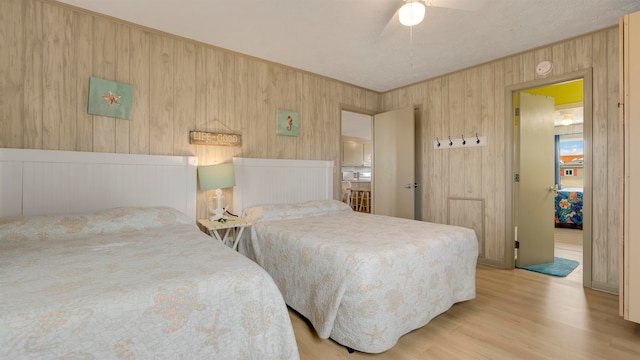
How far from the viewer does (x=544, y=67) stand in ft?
9.91

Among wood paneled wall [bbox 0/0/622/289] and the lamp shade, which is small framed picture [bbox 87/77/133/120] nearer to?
wood paneled wall [bbox 0/0/622/289]

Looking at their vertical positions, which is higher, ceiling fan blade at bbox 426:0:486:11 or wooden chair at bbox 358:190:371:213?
ceiling fan blade at bbox 426:0:486:11

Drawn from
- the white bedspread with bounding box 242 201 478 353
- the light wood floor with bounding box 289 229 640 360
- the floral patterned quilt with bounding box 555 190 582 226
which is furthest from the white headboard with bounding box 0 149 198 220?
the floral patterned quilt with bounding box 555 190 582 226

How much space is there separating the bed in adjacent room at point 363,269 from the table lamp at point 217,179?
1.02ft

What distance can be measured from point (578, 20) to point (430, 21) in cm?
125

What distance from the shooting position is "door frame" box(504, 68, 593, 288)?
2734 mm

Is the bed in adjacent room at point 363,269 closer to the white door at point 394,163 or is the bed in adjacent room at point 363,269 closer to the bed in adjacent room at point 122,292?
the bed in adjacent room at point 122,292

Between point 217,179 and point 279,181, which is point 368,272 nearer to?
point 217,179

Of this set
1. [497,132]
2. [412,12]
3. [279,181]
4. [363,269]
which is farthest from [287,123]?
[497,132]

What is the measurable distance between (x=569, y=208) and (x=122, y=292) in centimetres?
720

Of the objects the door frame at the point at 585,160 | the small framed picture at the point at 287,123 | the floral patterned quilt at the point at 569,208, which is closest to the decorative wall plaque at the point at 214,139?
the small framed picture at the point at 287,123

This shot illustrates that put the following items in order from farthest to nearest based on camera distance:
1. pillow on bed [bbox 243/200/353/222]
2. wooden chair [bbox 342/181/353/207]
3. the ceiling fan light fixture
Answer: wooden chair [bbox 342/181/353/207], pillow on bed [bbox 243/200/353/222], the ceiling fan light fixture

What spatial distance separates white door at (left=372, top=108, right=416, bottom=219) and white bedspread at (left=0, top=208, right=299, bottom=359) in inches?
122

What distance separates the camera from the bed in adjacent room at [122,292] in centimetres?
90
